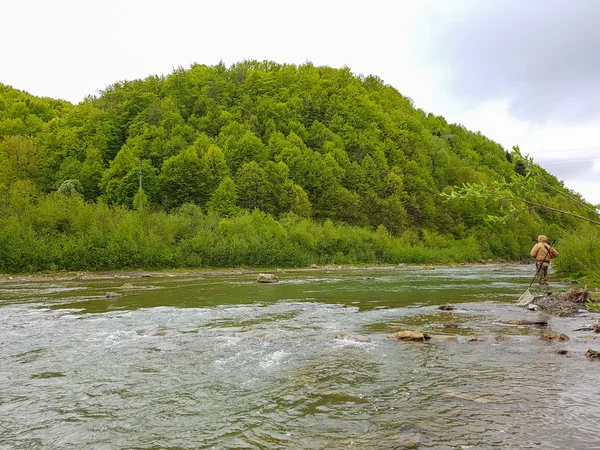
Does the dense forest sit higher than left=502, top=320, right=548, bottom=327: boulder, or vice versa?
the dense forest

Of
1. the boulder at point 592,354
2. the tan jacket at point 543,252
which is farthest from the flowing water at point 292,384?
the tan jacket at point 543,252

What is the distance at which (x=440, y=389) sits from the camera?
8.88 metres

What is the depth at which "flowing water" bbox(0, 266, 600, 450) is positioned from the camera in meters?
6.76

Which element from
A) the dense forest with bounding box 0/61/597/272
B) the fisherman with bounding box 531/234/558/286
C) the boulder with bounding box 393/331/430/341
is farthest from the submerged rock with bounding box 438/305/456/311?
the dense forest with bounding box 0/61/597/272

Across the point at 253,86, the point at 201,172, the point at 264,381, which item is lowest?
the point at 264,381

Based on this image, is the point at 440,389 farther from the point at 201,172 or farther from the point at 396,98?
the point at 396,98

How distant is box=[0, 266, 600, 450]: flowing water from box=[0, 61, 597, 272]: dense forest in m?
37.0

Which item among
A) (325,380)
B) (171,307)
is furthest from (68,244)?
(325,380)

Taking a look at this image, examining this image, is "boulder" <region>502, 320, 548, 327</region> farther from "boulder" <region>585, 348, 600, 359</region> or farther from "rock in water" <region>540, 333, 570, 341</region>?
"boulder" <region>585, 348, 600, 359</region>

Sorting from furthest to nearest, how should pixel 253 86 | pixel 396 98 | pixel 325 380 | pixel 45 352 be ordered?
pixel 396 98 → pixel 253 86 → pixel 45 352 → pixel 325 380

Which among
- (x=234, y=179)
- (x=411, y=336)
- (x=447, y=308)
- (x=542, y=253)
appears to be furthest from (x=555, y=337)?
(x=234, y=179)

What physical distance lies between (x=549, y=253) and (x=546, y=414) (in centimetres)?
1836

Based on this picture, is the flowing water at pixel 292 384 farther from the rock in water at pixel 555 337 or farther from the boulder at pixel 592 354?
the rock in water at pixel 555 337

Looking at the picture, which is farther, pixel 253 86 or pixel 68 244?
pixel 253 86
